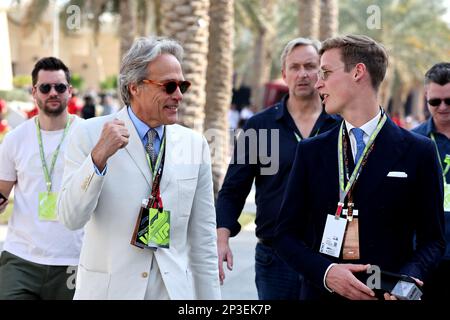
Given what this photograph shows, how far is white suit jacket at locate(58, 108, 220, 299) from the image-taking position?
11.6 feet

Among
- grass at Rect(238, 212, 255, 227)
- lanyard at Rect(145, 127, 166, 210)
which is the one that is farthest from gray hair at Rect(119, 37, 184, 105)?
grass at Rect(238, 212, 255, 227)

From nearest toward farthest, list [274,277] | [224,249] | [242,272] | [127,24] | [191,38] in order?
[224,249], [274,277], [242,272], [191,38], [127,24]

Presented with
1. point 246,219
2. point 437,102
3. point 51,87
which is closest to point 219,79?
point 246,219

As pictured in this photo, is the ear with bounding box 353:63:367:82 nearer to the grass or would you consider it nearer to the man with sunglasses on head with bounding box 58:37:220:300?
the man with sunglasses on head with bounding box 58:37:220:300

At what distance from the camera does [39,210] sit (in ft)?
17.1

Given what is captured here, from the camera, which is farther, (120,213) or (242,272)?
(242,272)

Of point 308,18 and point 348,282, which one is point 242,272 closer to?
point 348,282

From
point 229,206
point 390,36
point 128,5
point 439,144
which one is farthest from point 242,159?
point 390,36

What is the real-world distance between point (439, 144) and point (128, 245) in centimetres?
264

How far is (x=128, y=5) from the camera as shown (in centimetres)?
2197

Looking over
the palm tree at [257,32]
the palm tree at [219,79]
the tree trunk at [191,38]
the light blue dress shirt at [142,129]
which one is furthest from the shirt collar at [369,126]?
the palm tree at [257,32]

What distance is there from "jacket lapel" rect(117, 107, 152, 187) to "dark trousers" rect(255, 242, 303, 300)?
1784 millimetres

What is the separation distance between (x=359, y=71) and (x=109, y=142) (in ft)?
3.81

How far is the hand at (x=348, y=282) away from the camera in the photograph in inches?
135
